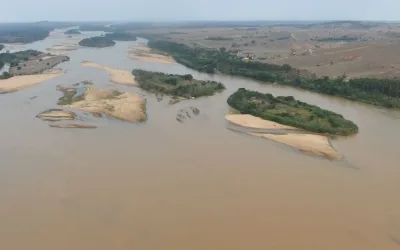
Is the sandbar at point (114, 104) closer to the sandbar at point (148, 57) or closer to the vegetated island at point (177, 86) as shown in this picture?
the vegetated island at point (177, 86)

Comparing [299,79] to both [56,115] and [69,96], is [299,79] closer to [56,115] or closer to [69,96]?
[69,96]

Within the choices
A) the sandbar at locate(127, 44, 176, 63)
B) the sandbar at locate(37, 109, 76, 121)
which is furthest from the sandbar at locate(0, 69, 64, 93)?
the sandbar at locate(127, 44, 176, 63)

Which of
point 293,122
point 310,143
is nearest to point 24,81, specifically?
point 293,122

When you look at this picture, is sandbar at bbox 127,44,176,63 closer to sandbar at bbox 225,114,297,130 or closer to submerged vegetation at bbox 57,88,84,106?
submerged vegetation at bbox 57,88,84,106

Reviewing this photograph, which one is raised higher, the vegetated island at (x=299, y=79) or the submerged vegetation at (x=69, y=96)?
the vegetated island at (x=299, y=79)

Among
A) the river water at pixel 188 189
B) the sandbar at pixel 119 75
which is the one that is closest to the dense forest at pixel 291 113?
the river water at pixel 188 189

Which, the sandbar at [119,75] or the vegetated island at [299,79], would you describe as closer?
the vegetated island at [299,79]
